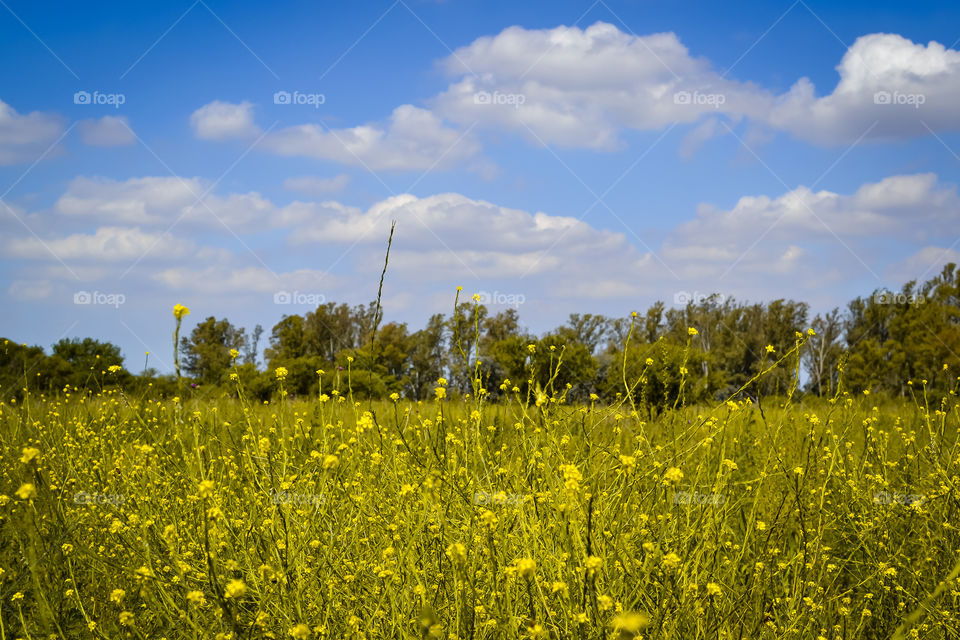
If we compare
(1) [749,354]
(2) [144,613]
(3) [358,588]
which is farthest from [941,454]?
(1) [749,354]

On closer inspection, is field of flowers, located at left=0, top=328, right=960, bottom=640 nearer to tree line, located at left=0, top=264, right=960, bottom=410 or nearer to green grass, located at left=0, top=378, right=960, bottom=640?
green grass, located at left=0, top=378, right=960, bottom=640

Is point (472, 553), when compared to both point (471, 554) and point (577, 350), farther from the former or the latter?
point (577, 350)

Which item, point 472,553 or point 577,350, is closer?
point 472,553

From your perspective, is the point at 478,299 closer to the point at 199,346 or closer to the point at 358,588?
the point at 358,588

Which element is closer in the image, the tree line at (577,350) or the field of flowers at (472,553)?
the field of flowers at (472,553)

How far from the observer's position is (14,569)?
358cm

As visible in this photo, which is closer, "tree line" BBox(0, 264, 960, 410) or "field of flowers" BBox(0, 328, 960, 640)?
"field of flowers" BBox(0, 328, 960, 640)

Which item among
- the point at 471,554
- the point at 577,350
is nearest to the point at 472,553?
the point at 471,554

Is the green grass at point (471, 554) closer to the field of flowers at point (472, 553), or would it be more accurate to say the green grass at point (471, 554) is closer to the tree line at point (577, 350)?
the field of flowers at point (472, 553)

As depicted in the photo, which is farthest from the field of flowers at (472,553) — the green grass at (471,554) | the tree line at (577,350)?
the tree line at (577,350)

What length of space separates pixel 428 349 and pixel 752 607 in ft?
109

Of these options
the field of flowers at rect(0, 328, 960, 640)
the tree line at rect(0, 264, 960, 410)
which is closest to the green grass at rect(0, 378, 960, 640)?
the field of flowers at rect(0, 328, 960, 640)

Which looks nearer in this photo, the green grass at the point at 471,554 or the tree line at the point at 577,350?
the green grass at the point at 471,554

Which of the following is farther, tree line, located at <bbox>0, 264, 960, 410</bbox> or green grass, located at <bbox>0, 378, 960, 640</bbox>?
tree line, located at <bbox>0, 264, 960, 410</bbox>
